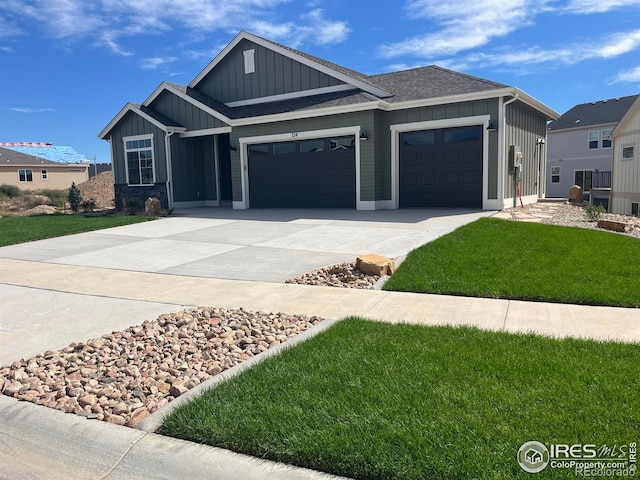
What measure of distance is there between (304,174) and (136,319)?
41.0ft

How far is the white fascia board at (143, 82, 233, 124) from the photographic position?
18.8 m

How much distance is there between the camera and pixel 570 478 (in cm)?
251

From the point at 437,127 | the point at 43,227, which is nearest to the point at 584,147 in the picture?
the point at 437,127

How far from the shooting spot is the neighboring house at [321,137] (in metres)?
15.0

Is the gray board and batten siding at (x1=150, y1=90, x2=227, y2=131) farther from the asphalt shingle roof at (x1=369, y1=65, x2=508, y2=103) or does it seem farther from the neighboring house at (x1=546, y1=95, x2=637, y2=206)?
the neighboring house at (x1=546, y1=95, x2=637, y2=206)

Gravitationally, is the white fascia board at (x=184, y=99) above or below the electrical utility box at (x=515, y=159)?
above

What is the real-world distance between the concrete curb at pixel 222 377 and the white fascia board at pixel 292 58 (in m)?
13.0

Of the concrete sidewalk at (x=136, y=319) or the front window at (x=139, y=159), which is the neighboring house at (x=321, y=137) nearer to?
the front window at (x=139, y=159)

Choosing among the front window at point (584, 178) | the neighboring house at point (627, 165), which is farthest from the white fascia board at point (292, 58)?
the front window at point (584, 178)

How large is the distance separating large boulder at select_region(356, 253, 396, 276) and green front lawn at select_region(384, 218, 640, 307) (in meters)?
0.17

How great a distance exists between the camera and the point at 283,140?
1777 centimetres

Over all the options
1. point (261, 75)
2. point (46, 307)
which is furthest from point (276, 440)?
point (261, 75)

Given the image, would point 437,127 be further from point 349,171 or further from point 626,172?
point 626,172

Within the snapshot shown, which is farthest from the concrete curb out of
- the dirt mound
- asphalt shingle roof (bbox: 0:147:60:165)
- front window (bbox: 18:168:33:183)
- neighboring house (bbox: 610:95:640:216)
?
front window (bbox: 18:168:33:183)
